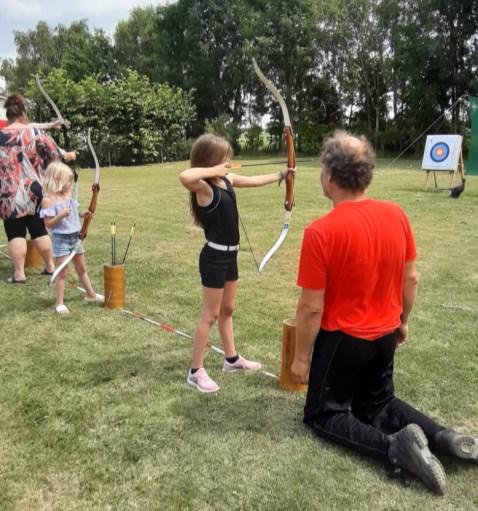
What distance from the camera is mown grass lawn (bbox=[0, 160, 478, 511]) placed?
7.08ft

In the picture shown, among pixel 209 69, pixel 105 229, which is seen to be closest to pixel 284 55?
pixel 209 69

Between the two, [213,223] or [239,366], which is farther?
[239,366]

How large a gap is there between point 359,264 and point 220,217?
91 centimetres

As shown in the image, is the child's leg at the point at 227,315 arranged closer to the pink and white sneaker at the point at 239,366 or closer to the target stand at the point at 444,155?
the pink and white sneaker at the point at 239,366

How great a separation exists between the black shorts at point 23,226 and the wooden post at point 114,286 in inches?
49.1

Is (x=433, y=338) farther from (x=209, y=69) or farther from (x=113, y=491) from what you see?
(x=209, y=69)

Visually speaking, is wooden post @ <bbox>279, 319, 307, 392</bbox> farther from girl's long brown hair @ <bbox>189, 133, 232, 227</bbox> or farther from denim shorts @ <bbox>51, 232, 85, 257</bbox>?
denim shorts @ <bbox>51, 232, 85, 257</bbox>

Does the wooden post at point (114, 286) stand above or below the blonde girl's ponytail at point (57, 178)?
below

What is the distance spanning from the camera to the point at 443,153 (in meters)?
13.6

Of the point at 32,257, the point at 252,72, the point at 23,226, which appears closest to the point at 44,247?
the point at 23,226

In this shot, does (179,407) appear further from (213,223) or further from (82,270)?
(82,270)

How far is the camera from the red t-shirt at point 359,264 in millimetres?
2166

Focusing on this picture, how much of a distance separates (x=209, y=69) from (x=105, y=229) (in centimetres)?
3310

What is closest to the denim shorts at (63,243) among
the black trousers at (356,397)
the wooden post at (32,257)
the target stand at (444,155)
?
the wooden post at (32,257)
